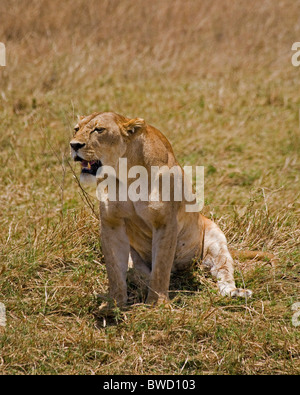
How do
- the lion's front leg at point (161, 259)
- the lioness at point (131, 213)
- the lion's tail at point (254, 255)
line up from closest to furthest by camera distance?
the lioness at point (131, 213) < the lion's front leg at point (161, 259) < the lion's tail at point (254, 255)

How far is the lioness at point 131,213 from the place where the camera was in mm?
4559

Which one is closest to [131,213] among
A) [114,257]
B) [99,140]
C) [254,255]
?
[114,257]

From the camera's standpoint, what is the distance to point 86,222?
5.68m

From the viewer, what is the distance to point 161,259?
4715mm

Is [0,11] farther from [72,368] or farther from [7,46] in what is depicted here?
[72,368]

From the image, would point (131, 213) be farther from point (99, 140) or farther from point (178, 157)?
point (178, 157)

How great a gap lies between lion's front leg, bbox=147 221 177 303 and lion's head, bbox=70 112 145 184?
1.87ft

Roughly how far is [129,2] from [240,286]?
829 cm

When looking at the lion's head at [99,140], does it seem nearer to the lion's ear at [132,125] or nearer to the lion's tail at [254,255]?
the lion's ear at [132,125]

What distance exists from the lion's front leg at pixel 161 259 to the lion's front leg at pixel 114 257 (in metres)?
0.21

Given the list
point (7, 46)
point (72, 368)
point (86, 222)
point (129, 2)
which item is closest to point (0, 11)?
point (7, 46)

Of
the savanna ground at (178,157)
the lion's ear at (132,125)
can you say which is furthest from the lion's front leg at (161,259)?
the lion's ear at (132,125)

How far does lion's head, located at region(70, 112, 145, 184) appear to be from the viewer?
4477mm

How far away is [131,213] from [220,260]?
86cm
